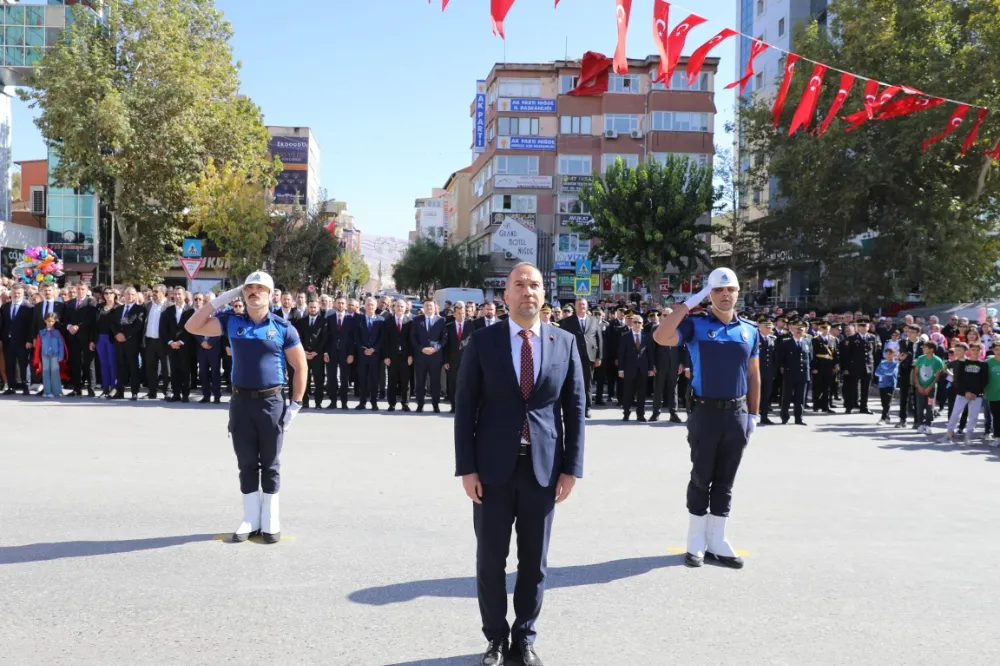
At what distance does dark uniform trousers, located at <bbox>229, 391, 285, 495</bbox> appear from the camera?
6.60 meters

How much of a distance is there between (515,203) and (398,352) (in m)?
53.4

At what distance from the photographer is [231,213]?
40969mm

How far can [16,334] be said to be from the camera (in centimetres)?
1634

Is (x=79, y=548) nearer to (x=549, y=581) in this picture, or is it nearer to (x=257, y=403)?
(x=257, y=403)

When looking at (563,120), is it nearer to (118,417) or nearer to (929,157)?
(929,157)

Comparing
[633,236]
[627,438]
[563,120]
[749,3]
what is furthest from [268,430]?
[749,3]

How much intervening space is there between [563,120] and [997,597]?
198ft

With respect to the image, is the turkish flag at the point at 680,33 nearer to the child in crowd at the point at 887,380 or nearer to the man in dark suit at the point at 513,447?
the man in dark suit at the point at 513,447

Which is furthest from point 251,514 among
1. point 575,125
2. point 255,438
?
point 575,125

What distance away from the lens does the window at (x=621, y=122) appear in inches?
2459

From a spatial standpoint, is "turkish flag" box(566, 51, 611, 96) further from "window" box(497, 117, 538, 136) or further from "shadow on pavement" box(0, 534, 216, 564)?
"window" box(497, 117, 538, 136)

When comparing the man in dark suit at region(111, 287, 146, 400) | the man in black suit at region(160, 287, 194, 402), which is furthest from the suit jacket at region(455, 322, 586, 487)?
the man in dark suit at region(111, 287, 146, 400)

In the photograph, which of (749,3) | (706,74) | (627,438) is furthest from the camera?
(749,3)

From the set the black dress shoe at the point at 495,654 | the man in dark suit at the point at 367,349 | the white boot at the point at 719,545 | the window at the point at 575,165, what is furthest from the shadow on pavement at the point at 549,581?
the window at the point at 575,165
